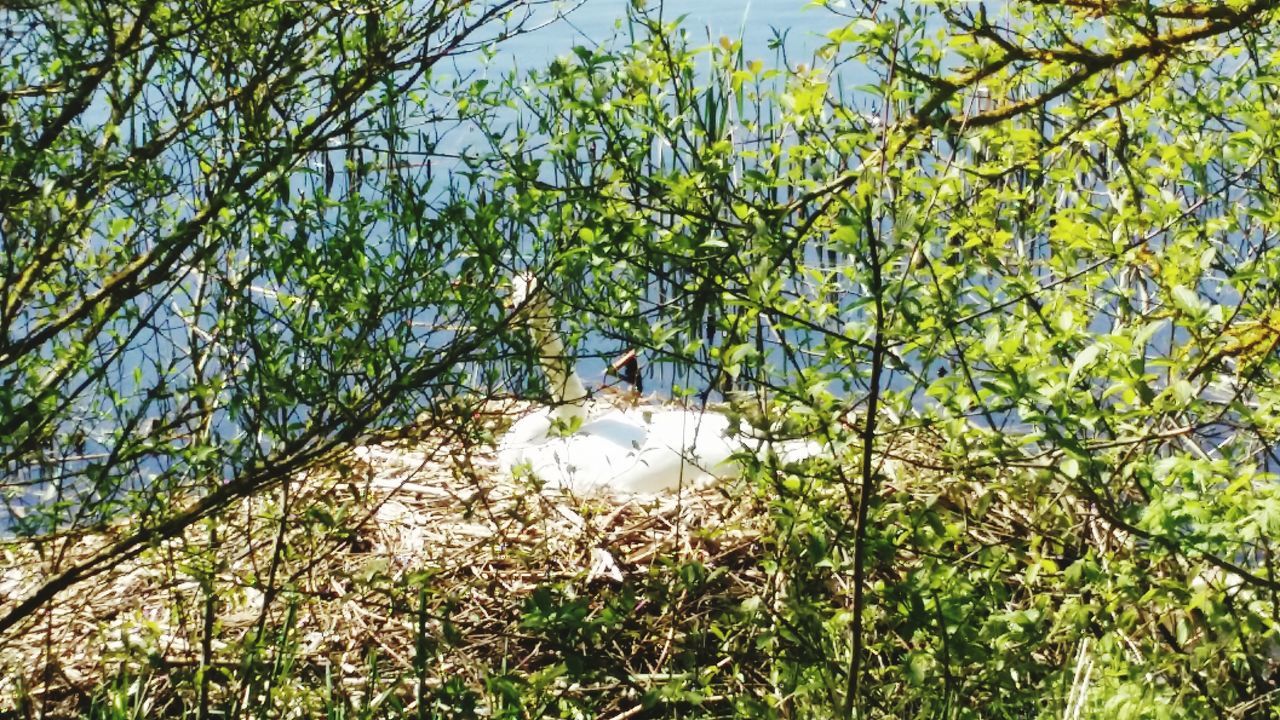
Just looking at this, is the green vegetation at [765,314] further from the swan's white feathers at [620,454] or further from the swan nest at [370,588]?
the swan's white feathers at [620,454]

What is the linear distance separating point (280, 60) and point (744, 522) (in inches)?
75.1

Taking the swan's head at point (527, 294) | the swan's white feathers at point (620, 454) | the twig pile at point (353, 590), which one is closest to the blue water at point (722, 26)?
the swan's white feathers at point (620, 454)

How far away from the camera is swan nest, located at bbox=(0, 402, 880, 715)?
3111mm

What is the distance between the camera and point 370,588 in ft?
9.66

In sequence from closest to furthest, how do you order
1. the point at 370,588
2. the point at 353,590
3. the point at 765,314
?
the point at 765,314 < the point at 370,588 < the point at 353,590

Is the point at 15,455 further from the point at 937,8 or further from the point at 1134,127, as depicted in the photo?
the point at 1134,127

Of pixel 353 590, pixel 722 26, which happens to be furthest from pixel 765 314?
pixel 722 26

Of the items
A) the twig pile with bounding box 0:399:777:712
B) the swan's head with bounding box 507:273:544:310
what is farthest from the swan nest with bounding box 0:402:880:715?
→ the swan's head with bounding box 507:273:544:310

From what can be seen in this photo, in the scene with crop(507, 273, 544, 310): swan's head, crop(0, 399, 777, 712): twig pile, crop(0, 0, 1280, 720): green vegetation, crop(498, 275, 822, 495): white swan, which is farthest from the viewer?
crop(498, 275, 822, 495): white swan

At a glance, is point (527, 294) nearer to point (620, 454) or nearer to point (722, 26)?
point (620, 454)

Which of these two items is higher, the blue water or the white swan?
the blue water

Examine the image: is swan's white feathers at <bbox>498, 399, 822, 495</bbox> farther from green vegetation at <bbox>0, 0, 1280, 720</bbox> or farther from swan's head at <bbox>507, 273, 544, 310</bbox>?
swan's head at <bbox>507, 273, 544, 310</bbox>

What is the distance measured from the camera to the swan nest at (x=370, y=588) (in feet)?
10.2

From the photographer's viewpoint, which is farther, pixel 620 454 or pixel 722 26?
pixel 722 26
